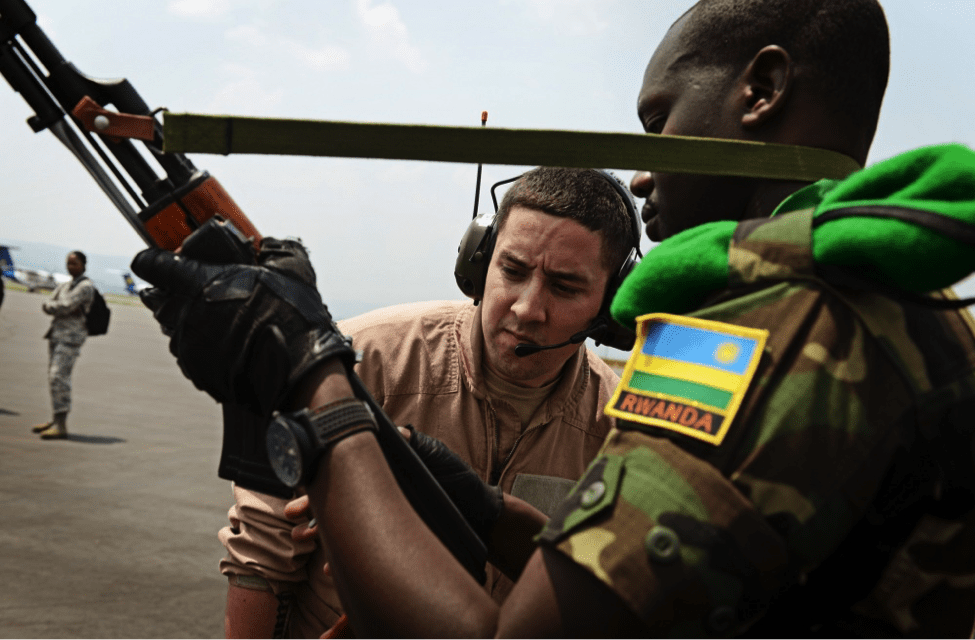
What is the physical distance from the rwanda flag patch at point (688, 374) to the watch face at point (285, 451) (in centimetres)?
49

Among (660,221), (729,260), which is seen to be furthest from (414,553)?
(660,221)

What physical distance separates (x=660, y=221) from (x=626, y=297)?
1.15 ft

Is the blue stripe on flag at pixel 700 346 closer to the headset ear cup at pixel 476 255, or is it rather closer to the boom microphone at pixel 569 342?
the boom microphone at pixel 569 342

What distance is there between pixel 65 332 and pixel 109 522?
145 inches

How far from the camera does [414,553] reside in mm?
1151

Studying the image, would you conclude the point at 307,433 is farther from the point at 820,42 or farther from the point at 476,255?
the point at 476,255

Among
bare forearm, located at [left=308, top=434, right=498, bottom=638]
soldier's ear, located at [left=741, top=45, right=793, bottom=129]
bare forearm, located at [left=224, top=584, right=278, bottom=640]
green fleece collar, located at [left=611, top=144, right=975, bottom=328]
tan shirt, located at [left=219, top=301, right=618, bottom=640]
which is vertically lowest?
bare forearm, located at [left=224, top=584, right=278, bottom=640]

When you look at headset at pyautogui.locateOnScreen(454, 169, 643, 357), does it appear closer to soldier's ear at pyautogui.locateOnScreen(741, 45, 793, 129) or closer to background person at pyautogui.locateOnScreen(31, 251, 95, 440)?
soldier's ear at pyautogui.locateOnScreen(741, 45, 793, 129)

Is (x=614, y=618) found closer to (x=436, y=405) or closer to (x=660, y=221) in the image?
(x=660, y=221)

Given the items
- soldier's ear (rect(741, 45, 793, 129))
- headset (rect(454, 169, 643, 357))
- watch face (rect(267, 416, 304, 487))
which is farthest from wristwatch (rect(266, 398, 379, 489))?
headset (rect(454, 169, 643, 357))

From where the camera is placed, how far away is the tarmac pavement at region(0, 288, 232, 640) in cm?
492

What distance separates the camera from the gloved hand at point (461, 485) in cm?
176

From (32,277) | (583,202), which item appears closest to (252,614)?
(583,202)

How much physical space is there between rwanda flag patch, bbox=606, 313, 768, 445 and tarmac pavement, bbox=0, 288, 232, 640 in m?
4.59
